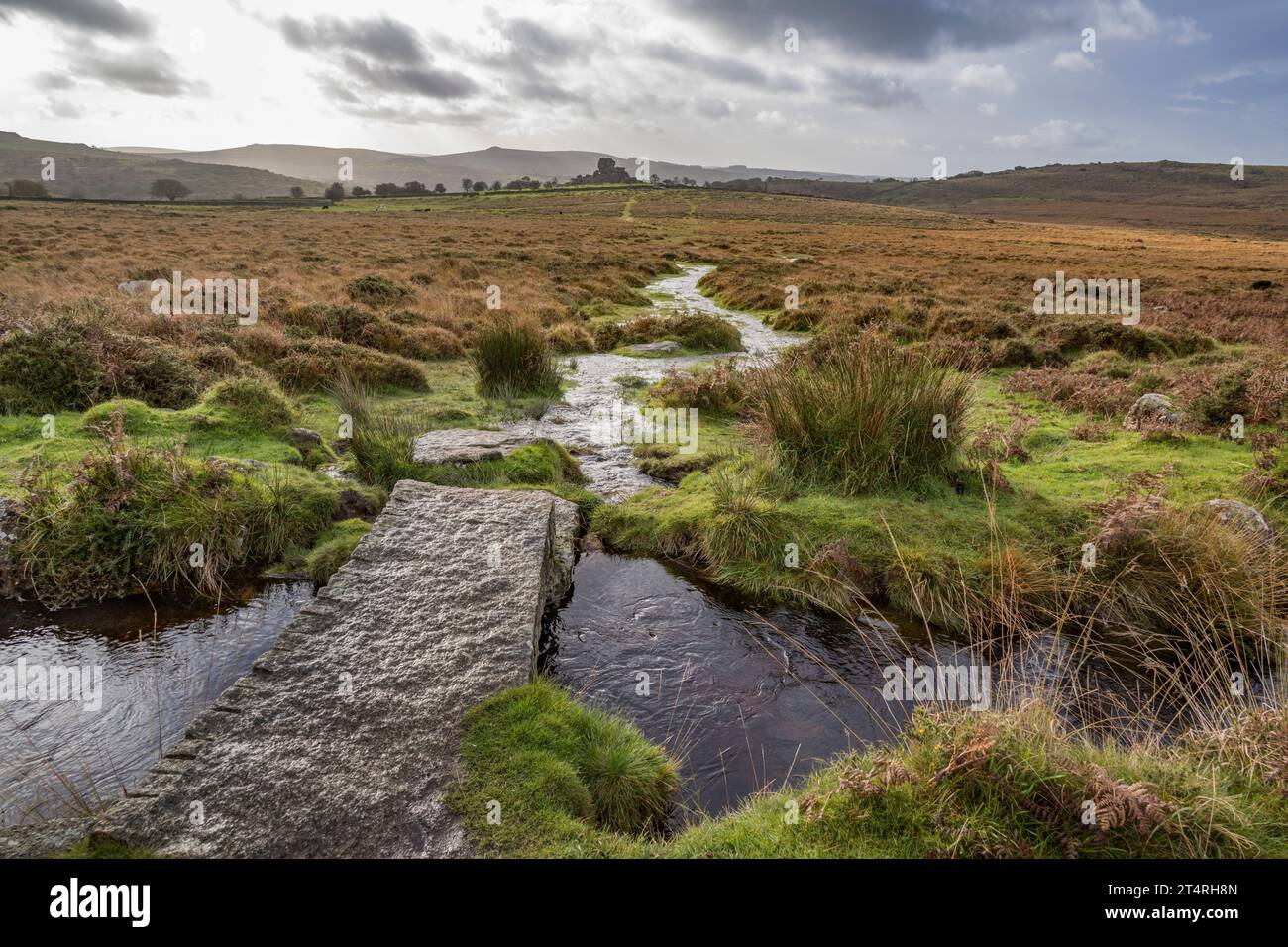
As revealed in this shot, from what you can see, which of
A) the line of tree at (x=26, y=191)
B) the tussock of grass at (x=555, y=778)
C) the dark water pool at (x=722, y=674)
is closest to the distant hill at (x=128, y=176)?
the line of tree at (x=26, y=191)

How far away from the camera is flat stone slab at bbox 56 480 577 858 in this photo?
3.16m

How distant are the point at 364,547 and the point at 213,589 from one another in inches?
57.9

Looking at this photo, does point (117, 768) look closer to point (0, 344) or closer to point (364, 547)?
point (364, 547)

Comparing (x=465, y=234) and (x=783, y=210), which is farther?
(x=783, y=210)

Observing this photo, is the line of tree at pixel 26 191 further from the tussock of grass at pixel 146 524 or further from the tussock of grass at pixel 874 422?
the tussock of grass at pixel 874 422

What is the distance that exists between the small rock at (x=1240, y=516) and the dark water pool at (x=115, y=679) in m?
8.50

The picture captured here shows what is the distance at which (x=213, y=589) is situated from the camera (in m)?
5.87

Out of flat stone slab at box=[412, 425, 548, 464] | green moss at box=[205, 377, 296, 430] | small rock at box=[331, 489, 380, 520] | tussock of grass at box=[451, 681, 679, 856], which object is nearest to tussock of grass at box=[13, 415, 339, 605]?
small rock at box=[331, 489, 380, 520]

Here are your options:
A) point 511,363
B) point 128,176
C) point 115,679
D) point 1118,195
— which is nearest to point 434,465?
point 115,679

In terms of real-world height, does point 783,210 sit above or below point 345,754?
above

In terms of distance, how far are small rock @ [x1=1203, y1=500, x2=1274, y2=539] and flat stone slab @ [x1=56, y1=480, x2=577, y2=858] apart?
20.9ft

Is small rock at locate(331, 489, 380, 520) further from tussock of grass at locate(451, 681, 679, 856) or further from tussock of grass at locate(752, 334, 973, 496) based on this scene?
tussock of grass at locate(752, 334, 973, 496)

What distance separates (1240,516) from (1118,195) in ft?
583

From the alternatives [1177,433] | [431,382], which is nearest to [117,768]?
[431,382]
